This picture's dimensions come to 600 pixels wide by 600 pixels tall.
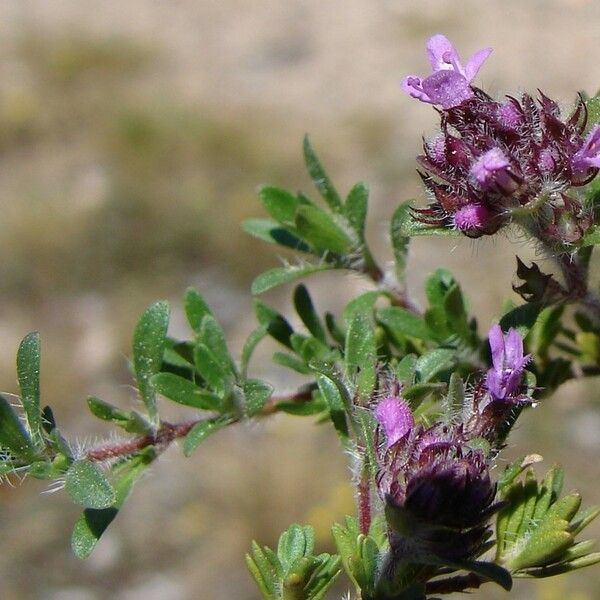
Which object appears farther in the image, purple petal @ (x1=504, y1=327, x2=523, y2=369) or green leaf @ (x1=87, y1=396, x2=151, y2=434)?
green leaf @ (x1=87, y1=396, x2=151, y2=434)

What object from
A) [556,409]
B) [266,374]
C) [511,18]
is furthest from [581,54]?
[266,374]

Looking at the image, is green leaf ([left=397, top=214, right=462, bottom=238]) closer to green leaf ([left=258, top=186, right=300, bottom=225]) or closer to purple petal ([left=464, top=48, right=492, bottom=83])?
purple petal ([left=464, top=48, right=492, bottom=83])

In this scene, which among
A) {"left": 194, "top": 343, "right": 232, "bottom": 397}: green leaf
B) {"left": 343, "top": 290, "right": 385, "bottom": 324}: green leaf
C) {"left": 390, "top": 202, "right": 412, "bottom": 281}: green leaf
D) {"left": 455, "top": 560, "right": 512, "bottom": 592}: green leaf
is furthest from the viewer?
{"left": 390, "top": 202, "right": 412, "bottom": 281}: green leaf

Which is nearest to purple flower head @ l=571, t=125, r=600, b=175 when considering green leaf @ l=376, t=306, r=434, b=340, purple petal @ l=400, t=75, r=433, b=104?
purple petal @ l=400, t=75, r=433, b=104

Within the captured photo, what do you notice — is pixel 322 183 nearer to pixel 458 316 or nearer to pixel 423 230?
pixel 458 316

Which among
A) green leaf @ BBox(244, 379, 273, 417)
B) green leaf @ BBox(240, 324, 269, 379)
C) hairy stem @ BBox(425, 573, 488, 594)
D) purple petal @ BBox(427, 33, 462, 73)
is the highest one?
purple petal @ BBox(427, 33, 462, 73)

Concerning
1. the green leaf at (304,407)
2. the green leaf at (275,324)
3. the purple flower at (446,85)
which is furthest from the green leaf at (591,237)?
the green leaf at (275,324)

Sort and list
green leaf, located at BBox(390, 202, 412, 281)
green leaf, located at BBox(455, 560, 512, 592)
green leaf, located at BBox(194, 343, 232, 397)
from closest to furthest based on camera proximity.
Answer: green leaf, located at BBox(455, 560, 512, 592)
green leaf, located at BBox(194, 343, 232, 397)
green leaf, located at BBox(390, 202, 412, 281)
